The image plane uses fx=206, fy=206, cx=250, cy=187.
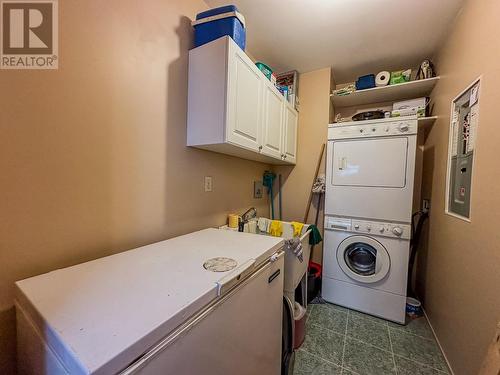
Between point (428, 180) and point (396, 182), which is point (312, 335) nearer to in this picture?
point (396, 182)

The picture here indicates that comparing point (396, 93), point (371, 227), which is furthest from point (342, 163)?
point (396, 93)

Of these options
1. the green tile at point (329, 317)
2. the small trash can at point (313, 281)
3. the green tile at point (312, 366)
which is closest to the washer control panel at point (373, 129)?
the small trash can at point (313, 281)

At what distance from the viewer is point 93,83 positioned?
941 millimetres

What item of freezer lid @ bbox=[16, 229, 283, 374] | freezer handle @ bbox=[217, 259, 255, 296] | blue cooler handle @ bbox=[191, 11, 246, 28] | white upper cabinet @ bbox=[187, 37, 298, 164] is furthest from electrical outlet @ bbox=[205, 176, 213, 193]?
blue cooler handle @ bbox=[191, 11, 246, 28]

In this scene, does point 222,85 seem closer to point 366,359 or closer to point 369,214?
point 369,214

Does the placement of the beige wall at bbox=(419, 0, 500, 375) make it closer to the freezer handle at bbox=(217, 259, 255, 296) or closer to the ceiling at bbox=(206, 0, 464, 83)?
the ceiling at bbox=(206, 0, 464, 83)

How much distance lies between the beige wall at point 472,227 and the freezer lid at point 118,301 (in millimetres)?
1212

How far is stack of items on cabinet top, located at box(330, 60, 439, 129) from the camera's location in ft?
6.93

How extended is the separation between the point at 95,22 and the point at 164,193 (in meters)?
0.89

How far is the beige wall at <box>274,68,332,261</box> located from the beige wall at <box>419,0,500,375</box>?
3.48ft

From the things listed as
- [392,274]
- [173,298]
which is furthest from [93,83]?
[392,274]

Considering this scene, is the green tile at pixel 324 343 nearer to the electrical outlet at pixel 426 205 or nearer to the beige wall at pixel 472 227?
the beige wall at pixel 472 227

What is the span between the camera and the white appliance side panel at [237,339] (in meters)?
0.54

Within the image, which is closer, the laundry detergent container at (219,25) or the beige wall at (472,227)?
the beige wall at (472,227)
